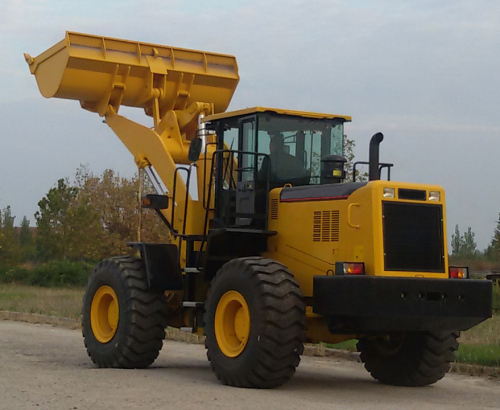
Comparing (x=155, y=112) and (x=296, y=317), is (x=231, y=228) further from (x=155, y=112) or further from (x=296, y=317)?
(x=155, y=112)

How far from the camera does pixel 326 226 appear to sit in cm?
1155

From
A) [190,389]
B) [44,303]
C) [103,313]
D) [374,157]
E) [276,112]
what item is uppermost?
[276,112]

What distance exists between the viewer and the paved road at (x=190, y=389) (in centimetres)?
944

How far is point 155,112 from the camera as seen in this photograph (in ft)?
49.9

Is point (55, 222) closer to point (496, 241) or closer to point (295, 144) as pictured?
point (496, 241)

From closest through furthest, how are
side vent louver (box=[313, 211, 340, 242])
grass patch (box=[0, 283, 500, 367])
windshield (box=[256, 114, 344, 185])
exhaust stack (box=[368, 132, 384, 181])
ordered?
side vent louver (box=[313, 211, 340, 242]) → exhaust stack (box=[368, 132, 384, 181]) → windshield (box=[256, 114, 344, 185]) → grass patch (box=[0, 283, 500, 367])

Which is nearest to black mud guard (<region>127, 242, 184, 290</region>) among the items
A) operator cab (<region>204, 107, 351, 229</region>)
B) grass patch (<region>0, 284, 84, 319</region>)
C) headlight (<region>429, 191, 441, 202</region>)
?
operator cab (<region>204, 107, 351, 229</region>)

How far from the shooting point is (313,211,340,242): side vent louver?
1143cm

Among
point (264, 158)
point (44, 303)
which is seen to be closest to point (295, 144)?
point (264, 158)

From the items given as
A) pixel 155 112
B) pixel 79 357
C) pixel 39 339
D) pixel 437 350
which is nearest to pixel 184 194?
pixel 155 112

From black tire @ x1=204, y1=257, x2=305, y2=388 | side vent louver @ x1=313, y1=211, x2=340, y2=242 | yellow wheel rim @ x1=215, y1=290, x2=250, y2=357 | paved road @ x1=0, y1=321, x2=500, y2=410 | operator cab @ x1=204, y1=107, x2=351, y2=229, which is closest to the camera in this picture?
paved road @ x1=0, y1=321, x2=500, y2=410

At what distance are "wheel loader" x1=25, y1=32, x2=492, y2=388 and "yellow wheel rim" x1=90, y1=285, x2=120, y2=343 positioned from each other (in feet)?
0.07

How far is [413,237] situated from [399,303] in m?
1.03

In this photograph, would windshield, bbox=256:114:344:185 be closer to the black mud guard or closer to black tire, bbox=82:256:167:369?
the black mud guard
